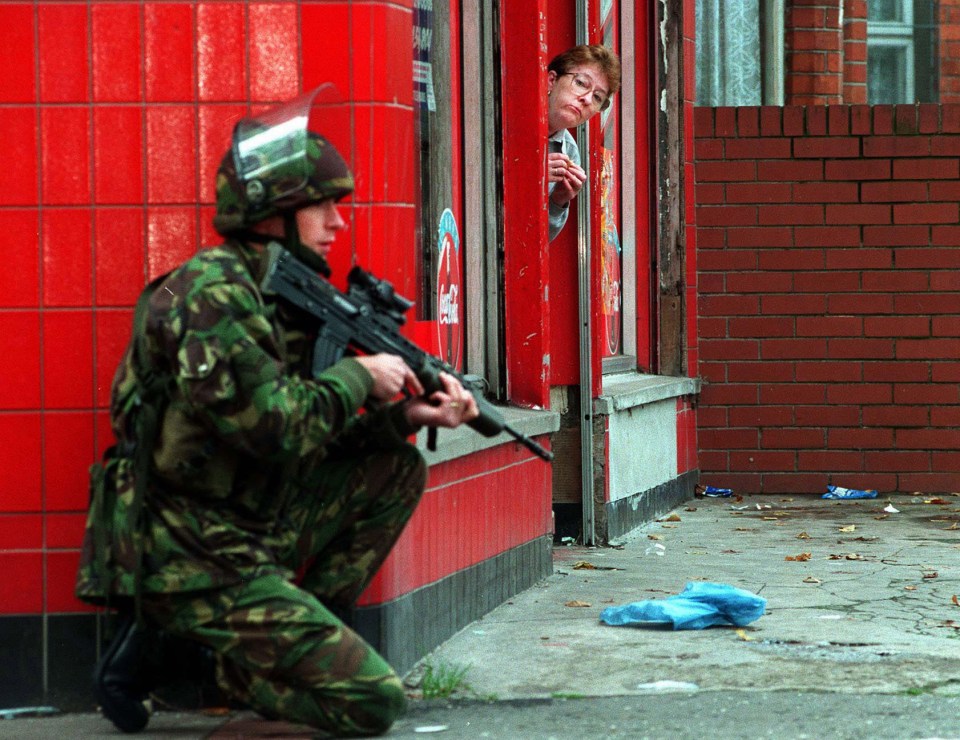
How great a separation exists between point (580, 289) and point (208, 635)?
4087 millimetres

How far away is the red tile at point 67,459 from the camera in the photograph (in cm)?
481

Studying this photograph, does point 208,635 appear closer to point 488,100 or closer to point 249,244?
point 249,244

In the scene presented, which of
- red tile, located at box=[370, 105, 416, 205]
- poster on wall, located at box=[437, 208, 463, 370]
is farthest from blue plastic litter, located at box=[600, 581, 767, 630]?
red tile, located at box=[370, 105, 416, 205]

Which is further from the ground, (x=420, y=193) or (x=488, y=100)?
(x=488, y=100)

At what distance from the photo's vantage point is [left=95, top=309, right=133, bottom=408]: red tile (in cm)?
480

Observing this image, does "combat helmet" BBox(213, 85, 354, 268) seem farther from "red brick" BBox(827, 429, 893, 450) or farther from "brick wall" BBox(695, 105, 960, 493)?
"red brick" BBox(827, 429, 893, 450)

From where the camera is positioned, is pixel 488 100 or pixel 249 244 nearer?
pixel 249 244

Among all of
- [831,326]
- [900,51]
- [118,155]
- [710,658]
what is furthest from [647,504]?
[900,51]

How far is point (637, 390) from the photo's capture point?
347 inches

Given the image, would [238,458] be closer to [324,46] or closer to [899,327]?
[324,46]

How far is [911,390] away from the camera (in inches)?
401

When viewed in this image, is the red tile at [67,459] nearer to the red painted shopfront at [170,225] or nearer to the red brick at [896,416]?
the red painted shopfront at [170,225]

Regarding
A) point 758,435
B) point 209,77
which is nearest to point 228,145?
point 209,77

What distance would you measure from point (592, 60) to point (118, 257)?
10.0 ft
